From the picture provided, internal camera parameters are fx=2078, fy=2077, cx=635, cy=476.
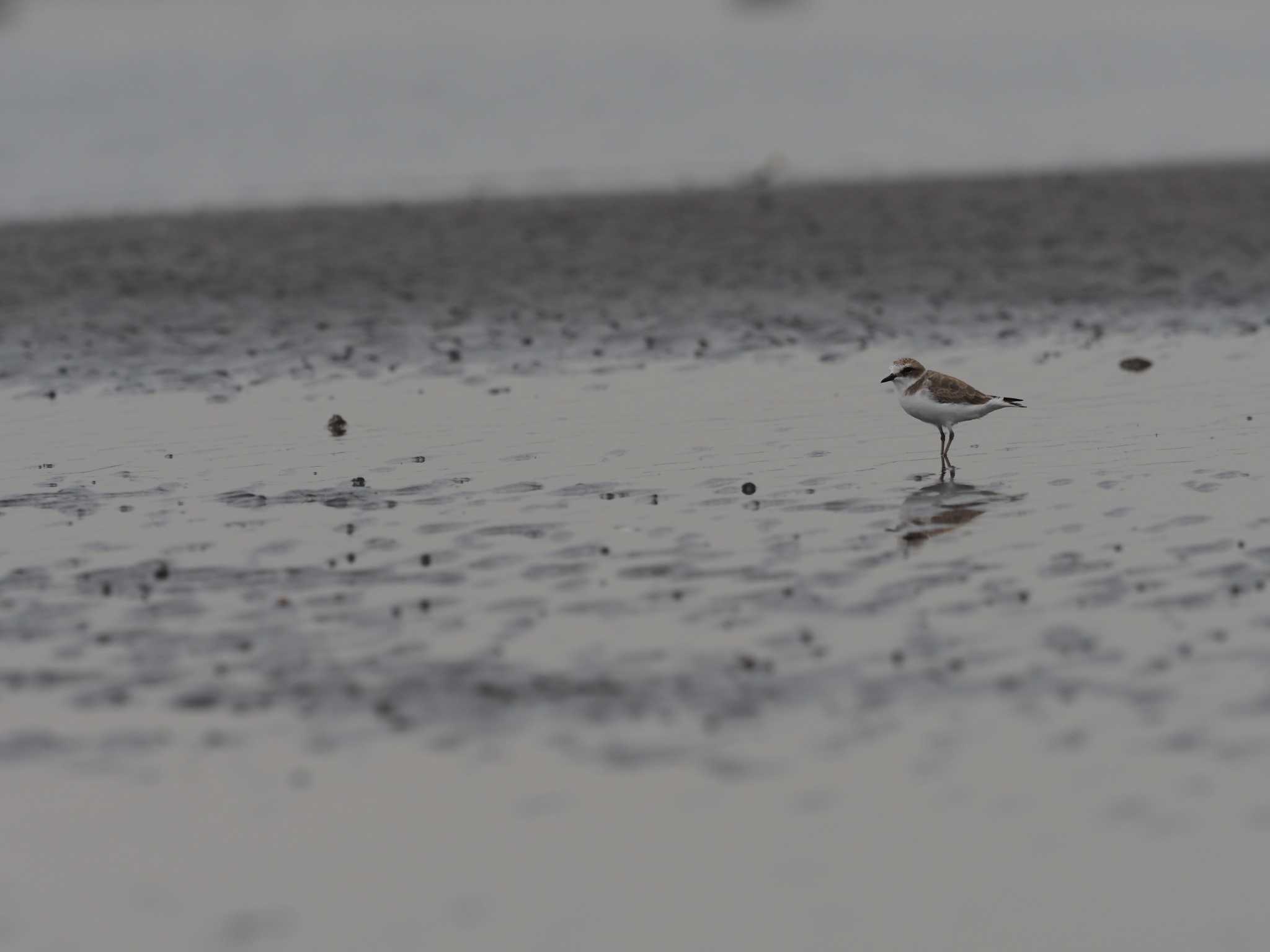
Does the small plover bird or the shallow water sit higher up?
the small plover bird

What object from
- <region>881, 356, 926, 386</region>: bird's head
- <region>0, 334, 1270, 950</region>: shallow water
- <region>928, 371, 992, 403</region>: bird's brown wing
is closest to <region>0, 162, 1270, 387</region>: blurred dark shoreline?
<region>881, 356, 926, 386</region>: bird's head

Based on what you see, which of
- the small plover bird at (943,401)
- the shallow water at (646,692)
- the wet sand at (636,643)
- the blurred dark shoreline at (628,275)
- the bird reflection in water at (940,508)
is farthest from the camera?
the blurred dark shoreline at (628,275)

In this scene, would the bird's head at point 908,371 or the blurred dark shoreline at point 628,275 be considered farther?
the blurred dark shoreline at point 628,275

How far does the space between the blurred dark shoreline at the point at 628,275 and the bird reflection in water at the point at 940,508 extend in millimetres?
11409

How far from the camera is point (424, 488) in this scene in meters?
21.9

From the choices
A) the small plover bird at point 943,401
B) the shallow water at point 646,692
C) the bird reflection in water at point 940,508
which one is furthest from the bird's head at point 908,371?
the bird reflection in water at point 940,508

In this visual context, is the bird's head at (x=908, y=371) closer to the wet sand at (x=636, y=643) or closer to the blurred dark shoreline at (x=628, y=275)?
the wet sand at (x=636, y=643)

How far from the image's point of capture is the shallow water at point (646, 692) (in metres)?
11.0

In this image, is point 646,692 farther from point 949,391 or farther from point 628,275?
point 628,275

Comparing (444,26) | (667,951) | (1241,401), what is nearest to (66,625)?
(667,951)

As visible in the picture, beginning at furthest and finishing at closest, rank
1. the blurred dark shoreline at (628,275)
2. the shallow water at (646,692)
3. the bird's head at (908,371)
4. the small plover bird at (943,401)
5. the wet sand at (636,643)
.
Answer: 1. the blurred dark shoreline at (628,275)
2. the bird's head at (908,371)
3. the small plover bird at (943,401)
4. the wet sand at (636,643)
5. the shallow water at (646,692)

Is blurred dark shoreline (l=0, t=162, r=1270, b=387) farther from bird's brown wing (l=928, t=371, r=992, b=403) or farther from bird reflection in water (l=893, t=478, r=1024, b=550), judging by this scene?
bird reflection in water (l=893, t=478, r=1024, b=550)

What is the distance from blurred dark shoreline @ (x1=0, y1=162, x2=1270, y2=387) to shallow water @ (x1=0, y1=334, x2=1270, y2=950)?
30.2ft

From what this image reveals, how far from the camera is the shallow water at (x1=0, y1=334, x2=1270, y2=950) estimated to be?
36.1 ft
